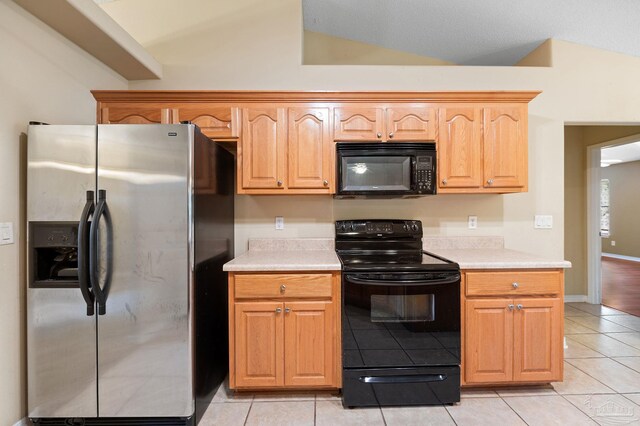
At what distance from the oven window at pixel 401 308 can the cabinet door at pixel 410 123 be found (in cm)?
115

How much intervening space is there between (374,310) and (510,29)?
261 centimetres

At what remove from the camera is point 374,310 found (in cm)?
194

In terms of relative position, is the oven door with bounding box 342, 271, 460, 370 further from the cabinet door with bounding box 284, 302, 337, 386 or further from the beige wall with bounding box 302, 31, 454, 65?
the beige wall with bounding box 302, 31, 454, 65

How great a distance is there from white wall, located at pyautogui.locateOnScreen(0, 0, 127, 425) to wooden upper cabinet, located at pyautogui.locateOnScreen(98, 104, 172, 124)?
1.27ft

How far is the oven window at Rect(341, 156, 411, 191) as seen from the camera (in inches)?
90.4

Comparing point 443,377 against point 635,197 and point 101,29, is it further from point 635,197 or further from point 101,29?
point 635,197

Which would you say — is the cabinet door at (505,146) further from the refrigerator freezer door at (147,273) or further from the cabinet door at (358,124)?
the refrigerator freezer door at (147,273)

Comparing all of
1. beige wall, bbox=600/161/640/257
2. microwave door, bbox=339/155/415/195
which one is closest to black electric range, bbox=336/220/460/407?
microwave door, bbox=339/155/415/195

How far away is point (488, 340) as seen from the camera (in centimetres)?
200

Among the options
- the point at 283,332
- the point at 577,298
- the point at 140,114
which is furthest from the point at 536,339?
the point at 140,114

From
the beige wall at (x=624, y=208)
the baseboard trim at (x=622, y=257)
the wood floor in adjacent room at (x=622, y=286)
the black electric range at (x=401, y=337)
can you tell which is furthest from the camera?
the beige wall at (x=624, y=208)

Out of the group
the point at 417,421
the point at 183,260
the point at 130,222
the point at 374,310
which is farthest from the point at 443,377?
the point at 130,222

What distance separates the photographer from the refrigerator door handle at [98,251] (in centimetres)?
163

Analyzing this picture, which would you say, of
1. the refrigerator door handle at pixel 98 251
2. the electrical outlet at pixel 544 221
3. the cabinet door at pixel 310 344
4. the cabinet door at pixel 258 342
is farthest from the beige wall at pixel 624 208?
the refrigerator door handle at pixel 98 251
